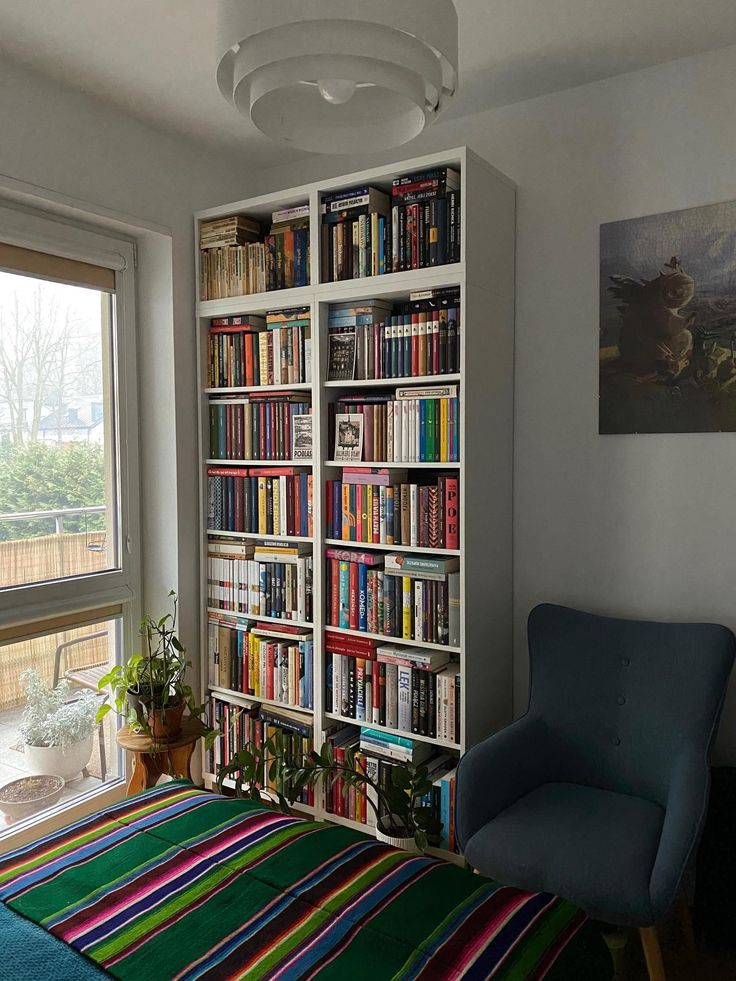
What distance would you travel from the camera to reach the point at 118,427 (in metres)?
3.21

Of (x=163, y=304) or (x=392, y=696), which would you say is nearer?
(x=392, y=696)

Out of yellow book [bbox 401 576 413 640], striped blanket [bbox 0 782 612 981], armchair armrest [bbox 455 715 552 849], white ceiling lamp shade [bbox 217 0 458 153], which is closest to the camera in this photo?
white ceiling lamp shade [bbox 217 0 458 153]

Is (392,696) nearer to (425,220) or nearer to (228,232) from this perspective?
(425,220)

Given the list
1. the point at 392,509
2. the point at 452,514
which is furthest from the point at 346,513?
the point at 452,514

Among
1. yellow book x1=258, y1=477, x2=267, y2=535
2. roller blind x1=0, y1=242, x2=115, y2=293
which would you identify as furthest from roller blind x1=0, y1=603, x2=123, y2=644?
roller blind x1=0, y1=242, x2=115, y2=293

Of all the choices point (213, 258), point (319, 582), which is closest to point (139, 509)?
point (319, 582)

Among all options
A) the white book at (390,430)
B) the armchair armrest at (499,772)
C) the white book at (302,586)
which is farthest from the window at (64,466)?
the armchair armrest at (499,772)

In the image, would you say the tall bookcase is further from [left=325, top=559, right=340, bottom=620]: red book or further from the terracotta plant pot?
the terracotta plant pot

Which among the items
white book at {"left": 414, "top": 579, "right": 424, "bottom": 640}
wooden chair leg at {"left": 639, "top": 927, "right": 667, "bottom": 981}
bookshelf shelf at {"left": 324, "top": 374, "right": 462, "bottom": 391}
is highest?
bookshelf shelf at {"left": 324, "top": 374, "right": 462, "bottom": 391}

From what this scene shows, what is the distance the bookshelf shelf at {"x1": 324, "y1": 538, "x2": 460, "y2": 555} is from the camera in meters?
2.66

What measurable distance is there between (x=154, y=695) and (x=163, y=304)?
155cm

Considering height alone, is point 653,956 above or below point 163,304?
below

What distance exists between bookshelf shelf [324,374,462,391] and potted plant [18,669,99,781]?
1557 millimetres

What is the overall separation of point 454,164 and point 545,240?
1.49 ft
